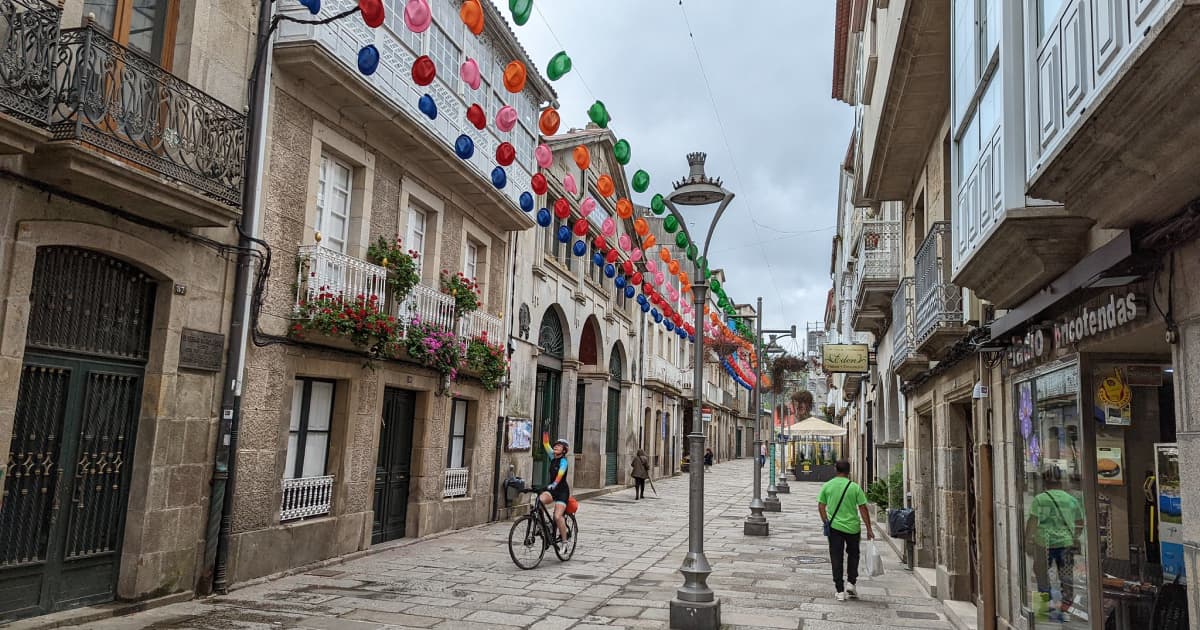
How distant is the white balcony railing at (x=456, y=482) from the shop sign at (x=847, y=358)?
29.4ft

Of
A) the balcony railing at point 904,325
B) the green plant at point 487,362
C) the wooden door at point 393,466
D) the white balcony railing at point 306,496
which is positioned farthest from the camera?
the green plant at point 487,362

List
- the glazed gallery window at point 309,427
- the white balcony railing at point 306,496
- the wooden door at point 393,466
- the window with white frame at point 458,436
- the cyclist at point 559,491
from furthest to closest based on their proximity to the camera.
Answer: the window with white frame at point 458,436 < the wooden door at point 393,466 < the cyclist at point 559,491 < the glazed gallery window at point 309,427 < the white balcony railing at point 306,496

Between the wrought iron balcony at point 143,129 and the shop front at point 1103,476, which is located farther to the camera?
the wrought iron balcony at point 143,129

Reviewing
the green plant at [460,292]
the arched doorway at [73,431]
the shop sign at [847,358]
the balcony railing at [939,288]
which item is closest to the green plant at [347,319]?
the arched doorway at [73,431]

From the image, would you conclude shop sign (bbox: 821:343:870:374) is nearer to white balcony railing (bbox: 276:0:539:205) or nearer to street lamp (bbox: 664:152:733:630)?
white balcony railing (bbox: 276:0:539:205)

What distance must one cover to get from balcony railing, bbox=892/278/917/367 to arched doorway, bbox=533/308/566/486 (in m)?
9.03

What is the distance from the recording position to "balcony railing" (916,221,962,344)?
860 centimetres

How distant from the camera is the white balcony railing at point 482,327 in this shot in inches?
559

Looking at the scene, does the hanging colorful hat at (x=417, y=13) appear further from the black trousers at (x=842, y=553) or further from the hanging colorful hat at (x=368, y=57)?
the black trousers at (x=842, y=553)

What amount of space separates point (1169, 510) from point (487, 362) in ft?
36.3

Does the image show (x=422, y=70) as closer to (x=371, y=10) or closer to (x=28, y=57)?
(x=371, y=10)

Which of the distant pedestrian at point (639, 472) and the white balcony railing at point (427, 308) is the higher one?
the white balcony railing at point (427, 308)

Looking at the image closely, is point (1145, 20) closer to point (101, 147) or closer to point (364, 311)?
point (101, 147)

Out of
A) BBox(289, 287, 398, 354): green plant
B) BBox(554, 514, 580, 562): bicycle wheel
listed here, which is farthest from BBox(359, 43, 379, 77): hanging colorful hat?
BBox(554, 514, 580, 562): bicycle wheel
